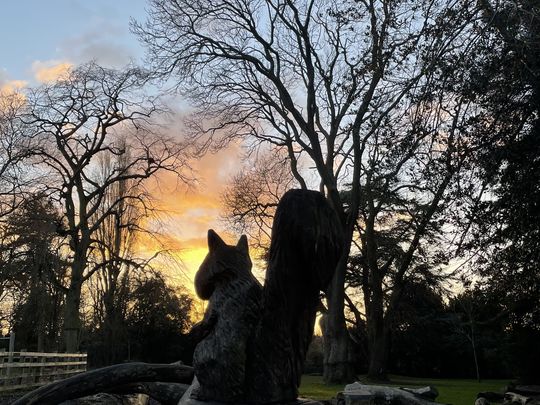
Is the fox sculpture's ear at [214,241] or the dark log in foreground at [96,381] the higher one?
the fox sculpture's ear at [214,241]

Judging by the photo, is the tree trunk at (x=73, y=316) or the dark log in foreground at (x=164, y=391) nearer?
the dark log in foreground at (x=164, y=391)

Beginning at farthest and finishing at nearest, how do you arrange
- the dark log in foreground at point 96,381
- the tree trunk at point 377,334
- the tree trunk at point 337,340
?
the tree trunk at point 377,334
the tree trunk at point 337,340
the dark log in foreground at point 96,381

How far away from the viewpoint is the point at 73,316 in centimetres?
2747

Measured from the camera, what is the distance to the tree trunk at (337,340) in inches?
853

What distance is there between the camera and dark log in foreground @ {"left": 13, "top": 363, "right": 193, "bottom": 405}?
397cm

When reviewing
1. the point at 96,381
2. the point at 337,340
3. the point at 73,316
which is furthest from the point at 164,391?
the point at 73,316

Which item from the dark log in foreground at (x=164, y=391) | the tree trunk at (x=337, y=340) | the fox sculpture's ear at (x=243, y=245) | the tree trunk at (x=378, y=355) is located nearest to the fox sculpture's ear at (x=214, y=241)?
the fox sculpture's ear at (x=243, y=245)

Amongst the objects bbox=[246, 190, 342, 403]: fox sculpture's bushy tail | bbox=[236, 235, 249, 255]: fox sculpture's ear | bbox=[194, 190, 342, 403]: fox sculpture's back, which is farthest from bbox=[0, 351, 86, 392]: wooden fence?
bbox=[246, 190, 342, 403]: fox sculpture's bushy tail

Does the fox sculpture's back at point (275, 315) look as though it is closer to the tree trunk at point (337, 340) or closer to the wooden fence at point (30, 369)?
the wooden fence at point (30, 369)

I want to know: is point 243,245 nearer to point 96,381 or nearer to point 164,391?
point 96,381

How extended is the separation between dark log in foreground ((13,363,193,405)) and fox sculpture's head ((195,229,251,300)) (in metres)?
1.09

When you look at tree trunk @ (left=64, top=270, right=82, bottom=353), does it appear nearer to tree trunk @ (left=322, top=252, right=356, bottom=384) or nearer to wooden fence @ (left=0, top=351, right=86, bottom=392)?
wooden fence @ (left=0, top=351, right=86, bottom=392)

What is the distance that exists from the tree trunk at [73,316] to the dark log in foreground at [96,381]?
24.1 m

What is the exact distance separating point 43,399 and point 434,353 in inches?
1500
